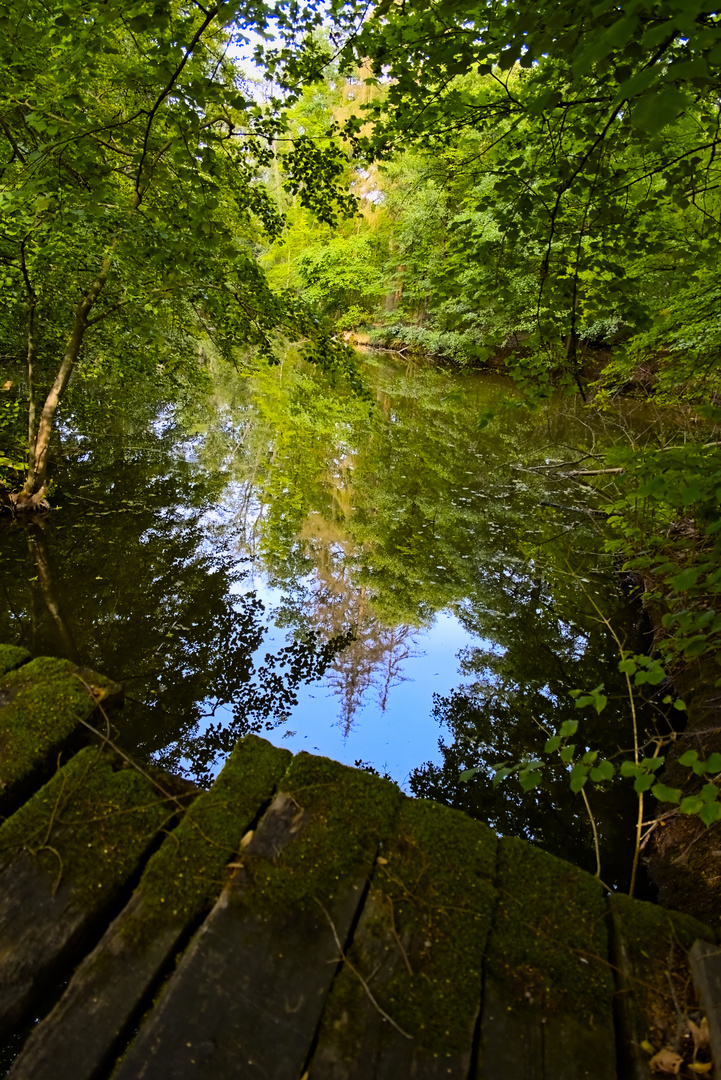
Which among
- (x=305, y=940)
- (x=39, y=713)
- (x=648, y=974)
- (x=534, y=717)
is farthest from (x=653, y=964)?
(x=534, y=717)

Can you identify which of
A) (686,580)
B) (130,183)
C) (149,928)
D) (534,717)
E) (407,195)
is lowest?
(149,928)

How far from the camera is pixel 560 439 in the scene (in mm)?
13188

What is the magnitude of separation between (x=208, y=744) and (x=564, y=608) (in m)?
4.44

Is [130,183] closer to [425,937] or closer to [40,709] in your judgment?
[40,709]

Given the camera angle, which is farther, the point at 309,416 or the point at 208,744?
the point at 309,416

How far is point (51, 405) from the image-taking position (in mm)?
6289

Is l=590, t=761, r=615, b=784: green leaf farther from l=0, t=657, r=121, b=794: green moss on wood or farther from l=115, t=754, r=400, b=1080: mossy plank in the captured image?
l=0, t=657, r=121, b=794: green moss on wood

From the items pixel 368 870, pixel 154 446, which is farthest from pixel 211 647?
pixel 154 446

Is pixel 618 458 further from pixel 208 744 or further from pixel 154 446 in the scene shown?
pixel 154 446

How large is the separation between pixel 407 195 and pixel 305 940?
6416mm

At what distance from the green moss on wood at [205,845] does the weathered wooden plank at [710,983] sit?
3.86 ft

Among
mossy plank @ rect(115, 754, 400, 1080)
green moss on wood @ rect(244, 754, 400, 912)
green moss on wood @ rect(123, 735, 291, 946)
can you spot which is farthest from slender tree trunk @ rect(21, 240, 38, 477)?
mossy plank @ rect(115, 754, 400, 1080)

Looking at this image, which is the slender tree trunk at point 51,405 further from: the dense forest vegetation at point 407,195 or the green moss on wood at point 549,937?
the green moss on wood at point 549,937

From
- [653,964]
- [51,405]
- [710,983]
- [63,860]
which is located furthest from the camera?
[51,405]
